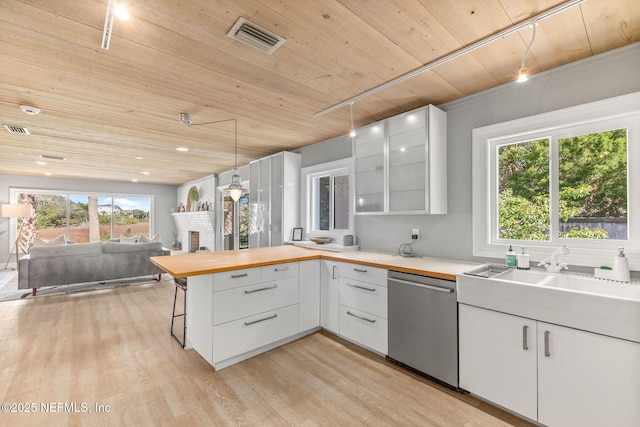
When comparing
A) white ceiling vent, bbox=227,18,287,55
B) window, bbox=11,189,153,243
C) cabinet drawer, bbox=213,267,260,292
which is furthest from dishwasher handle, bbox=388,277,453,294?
window, bbox=11,189,153,243

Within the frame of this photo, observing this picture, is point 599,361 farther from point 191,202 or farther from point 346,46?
point 191,202

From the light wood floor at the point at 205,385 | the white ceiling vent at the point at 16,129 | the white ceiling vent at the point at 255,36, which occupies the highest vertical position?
the white ceiling vent at the point at 255,36

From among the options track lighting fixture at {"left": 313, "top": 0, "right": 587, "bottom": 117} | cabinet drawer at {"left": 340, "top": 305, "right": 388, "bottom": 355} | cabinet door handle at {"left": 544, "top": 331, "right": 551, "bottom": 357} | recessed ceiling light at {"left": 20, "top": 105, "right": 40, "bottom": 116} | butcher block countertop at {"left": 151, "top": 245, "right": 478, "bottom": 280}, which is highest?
track lighting fixture at {"left": 313, "top": 0, "right": 587, "bottom": 117}

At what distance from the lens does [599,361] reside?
5.06 feet

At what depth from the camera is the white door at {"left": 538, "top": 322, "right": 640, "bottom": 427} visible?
1464 millimetres

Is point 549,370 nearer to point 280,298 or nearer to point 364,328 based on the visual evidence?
point 364,328

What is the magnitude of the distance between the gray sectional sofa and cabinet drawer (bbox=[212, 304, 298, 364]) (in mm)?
3930

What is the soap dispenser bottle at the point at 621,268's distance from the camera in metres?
1.80

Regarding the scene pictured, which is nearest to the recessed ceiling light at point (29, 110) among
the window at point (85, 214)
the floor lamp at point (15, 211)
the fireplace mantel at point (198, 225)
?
the fireplace mantel at point (198, 225)

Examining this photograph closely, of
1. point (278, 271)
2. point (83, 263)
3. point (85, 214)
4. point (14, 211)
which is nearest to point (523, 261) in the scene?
point (278, 271)

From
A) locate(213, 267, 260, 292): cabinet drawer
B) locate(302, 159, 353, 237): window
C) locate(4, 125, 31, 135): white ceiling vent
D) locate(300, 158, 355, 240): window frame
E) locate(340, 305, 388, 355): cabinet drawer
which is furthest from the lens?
locate(302, 159, 353, 237): window

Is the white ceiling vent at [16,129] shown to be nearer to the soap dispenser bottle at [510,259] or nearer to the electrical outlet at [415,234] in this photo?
the electrical outlet at [415,234]

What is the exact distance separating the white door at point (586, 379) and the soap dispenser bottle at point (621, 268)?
1.78 ft

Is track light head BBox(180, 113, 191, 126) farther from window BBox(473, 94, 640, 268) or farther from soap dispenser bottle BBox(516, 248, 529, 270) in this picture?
soap dispenser bottle BBox(516, 248, 529, 270)
